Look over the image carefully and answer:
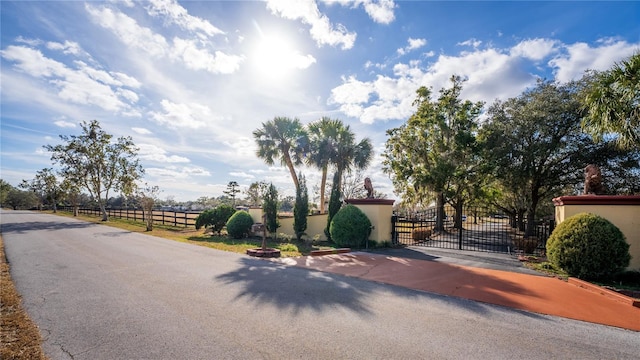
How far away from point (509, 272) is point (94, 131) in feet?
117

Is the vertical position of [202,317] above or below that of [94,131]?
below

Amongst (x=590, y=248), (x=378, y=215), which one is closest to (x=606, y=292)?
(x=590, y=248)

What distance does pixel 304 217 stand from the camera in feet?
45.3

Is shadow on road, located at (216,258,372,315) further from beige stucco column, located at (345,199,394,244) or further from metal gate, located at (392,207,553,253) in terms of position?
metal gate, located at (392,207,553,253)

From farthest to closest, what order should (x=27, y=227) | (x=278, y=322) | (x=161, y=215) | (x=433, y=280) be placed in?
(x=161, y=215) → (x=27, y=227) → (x=433, y=280) → (x=278, y=322)

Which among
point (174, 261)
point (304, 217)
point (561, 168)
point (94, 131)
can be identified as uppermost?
point (94, 131)

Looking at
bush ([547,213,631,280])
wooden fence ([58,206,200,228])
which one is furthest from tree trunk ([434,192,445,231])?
wooden fence ([58,206,200,228])

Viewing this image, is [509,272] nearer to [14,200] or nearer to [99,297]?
[99,297]

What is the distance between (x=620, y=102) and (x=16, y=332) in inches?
485

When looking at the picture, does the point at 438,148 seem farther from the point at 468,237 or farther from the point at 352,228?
the point at 352,228

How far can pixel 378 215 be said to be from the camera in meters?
10.8

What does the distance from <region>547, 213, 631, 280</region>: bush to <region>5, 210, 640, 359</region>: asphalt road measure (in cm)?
260

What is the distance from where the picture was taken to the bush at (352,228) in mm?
10555

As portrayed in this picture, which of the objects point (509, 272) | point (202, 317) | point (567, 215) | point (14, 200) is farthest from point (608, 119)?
point (14, 200)
